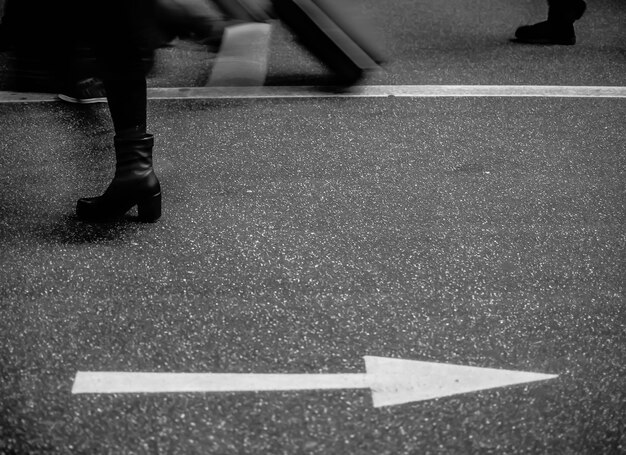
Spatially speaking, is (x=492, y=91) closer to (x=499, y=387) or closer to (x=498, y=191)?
(x=498, y=191)

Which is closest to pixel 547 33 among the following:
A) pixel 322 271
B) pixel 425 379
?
pixel 322 271

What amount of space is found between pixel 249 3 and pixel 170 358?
184cm

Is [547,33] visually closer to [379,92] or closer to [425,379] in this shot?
[379,92]

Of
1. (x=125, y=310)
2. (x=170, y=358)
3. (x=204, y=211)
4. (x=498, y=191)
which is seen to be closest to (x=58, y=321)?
(x=125, y=310)

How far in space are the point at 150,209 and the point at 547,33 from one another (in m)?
3.10

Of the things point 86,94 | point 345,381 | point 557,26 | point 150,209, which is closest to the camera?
point 345,381

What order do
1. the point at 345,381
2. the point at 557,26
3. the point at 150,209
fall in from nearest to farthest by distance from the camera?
the point at 345,381, the point at 150,209, the point at 557,26

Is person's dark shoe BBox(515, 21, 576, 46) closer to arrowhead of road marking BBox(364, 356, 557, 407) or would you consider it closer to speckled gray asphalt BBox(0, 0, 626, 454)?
speckled gray asphalt BBox(0, 0, 626, 454)

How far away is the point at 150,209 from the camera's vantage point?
7.09 feet

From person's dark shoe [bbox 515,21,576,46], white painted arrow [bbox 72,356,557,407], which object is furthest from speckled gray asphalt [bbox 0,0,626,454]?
person's dark shoe [bbox 515,21,576,46]

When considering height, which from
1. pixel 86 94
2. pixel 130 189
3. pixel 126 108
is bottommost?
pixel 86 94

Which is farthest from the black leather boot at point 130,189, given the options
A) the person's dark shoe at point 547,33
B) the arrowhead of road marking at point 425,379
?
the person's dark shoe at point 547,33

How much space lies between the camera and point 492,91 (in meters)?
3.43

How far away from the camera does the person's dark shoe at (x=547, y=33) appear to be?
4211mm
